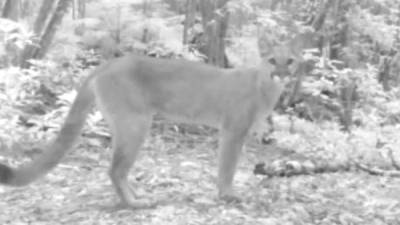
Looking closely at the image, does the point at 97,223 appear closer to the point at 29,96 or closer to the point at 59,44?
the point at 29,96

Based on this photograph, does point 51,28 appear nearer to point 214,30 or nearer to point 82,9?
point 214,30

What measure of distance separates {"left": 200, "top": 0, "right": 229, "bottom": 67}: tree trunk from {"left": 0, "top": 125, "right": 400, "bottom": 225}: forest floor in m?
2.12

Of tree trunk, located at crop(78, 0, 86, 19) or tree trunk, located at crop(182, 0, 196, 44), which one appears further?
tree trunk, located at crop(78, 0, 86, 19)

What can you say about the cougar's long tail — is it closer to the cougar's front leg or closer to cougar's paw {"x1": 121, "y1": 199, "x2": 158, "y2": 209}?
cougar's paw {"x1": 121, "y1": 199, "x2": 158, "y2": 209}

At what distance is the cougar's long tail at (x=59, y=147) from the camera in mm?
4461

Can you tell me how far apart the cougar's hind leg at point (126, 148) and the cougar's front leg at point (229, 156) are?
2.24 ft

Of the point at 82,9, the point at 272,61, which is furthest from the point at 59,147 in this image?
the point at 82,9

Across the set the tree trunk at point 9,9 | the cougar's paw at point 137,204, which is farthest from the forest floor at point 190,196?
the tree trunk at point 9,9

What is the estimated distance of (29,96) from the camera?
7.63 meters

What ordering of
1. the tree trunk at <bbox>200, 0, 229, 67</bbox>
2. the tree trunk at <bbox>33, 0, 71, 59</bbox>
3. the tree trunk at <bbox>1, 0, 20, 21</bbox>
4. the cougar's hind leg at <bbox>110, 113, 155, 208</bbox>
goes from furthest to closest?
the tree trunk at <bbox>200, 0, 229, 67</bbox>, the tree trunk at <bbox>1, 0, 20, 21</bbox>, the tree trunk at <bbox>33, 0, 71, 59</bbox>, the cougar's hind leg at <bbox>110, 113, 155, 208</bbox>

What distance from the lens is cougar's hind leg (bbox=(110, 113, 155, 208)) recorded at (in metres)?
4.75

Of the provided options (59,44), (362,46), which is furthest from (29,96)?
(362,46)

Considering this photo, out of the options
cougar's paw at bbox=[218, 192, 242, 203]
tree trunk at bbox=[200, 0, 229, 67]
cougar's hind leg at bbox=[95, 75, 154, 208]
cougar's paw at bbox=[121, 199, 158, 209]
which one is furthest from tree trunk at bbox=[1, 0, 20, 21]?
cougar's paw at bbox=[218, 192, 242, 203]

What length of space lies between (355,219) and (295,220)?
1.95 feet
